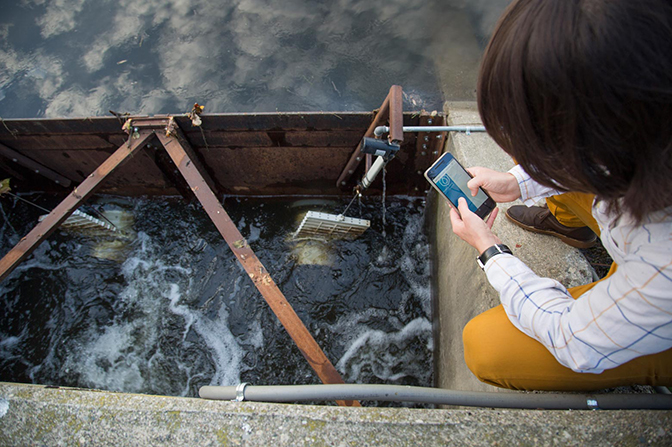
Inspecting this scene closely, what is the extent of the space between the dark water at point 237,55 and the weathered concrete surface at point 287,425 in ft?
15.6

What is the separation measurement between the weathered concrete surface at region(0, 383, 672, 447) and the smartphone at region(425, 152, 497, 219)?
1.15 metres

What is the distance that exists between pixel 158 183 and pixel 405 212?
10.3 ft

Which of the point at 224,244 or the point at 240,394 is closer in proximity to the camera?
the point at 240,394

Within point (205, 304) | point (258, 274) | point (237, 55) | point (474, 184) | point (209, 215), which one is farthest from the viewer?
point (237, 55)

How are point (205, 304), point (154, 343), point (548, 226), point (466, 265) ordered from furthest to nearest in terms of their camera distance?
point (205, 304) → point (154, 343) → point (466, 265) → point (548, 226)

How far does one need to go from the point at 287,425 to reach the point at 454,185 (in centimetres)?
168

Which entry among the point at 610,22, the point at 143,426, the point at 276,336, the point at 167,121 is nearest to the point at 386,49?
the point at 167,121

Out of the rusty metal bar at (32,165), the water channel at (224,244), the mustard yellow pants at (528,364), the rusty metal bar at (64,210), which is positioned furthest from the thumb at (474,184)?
the rusty metal bar at (32,165)

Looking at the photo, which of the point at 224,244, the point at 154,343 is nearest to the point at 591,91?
the point at 224,244

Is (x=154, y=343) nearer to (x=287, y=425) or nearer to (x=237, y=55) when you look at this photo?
(x=287, y=425)

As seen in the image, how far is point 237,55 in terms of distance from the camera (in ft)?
20.7

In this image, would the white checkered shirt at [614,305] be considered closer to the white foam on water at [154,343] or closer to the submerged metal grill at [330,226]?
the submerged metal grill at [330,226]

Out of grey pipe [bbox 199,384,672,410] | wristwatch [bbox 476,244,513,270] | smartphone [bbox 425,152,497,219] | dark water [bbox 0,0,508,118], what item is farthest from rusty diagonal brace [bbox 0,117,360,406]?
dark water [bbox 0,0,508,118]

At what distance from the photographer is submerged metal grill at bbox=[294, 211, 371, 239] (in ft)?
11.9
